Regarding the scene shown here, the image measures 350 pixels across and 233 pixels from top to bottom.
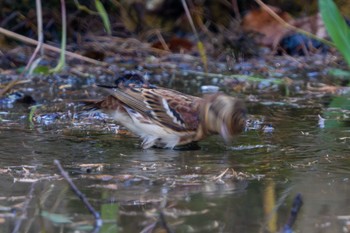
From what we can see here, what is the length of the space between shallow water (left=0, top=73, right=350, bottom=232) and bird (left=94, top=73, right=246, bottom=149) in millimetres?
117

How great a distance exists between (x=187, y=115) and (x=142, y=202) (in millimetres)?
2063

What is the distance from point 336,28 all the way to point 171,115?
179 centimetres

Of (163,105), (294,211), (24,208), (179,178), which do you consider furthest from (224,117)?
(294,211)

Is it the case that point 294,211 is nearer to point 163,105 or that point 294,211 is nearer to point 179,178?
point 179,178

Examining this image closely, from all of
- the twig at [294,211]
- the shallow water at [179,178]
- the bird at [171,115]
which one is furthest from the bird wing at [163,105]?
the twig at [294,211]

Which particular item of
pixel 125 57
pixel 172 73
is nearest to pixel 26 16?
pixel 125 57

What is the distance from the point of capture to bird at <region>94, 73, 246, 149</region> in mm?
5344

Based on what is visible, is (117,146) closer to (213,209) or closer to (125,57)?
(213,209)

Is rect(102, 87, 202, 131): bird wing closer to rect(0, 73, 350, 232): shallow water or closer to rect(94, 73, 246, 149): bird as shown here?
rect(94, 73, 246, 149): bird

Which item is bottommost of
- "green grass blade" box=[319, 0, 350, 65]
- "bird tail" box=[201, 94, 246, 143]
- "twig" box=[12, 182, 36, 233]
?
"twig" box=[12, 182, 36, 233]

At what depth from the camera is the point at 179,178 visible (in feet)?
13.8

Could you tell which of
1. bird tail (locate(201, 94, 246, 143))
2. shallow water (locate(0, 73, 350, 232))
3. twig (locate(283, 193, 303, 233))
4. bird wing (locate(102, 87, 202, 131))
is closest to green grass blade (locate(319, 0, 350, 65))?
shallow water (locate(0, 73, 350, 232))

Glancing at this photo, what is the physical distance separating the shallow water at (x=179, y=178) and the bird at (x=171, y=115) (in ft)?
0.38

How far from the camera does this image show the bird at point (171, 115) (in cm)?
534
